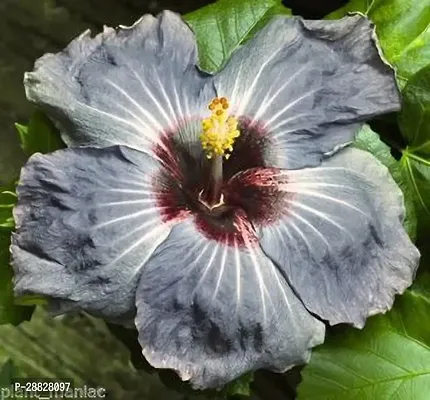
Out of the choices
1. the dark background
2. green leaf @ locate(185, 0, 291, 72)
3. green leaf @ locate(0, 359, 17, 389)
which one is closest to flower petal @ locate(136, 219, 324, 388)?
green leaf @ locate(185, 0, 291, 72)

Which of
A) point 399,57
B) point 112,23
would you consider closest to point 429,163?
point 399,57

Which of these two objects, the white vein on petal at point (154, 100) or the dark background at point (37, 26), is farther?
the dark background at point (37, 26)

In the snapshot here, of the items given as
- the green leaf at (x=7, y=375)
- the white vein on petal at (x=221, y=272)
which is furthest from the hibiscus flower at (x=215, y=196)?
the green leaf at (x=7, y=375)

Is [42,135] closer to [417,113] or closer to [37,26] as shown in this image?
[417,113]

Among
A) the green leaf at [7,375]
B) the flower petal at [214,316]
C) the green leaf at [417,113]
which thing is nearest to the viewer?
the flower petal at [214,316]

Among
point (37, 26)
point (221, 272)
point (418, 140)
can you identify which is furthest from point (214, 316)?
point (37, 26)

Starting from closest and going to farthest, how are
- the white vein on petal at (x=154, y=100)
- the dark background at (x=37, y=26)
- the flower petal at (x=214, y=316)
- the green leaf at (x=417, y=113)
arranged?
the flower petal at (x=214, y=316) < the white vein on petal at (x=154, y=100) < the green leaf at (x=417, y=113) < the dark background at (x=37, y=26)

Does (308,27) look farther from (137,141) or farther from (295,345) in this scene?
(295,345)

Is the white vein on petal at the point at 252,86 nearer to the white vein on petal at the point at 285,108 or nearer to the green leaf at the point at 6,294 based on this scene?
the white vein on petal at the point at 285,108
